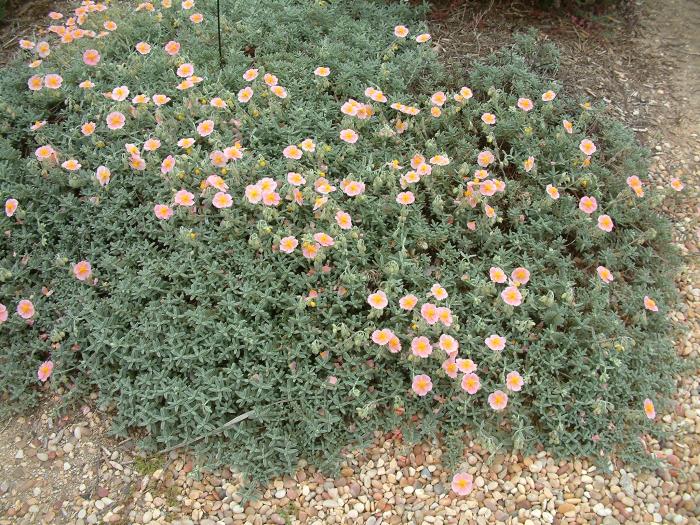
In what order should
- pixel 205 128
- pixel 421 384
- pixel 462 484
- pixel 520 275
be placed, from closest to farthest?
pixel 462 484 → pixel 421 384 → pixel 520 275 → pixel 205 128

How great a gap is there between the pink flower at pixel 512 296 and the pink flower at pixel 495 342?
0.17 metres

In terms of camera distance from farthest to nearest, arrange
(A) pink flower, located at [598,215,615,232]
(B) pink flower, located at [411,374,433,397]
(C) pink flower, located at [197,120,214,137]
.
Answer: (C) pink flower, located at [197,120,214,137], (A) pink flower, located at [598,215,615,232], (B) pink flower, located at [411,374,433,397]

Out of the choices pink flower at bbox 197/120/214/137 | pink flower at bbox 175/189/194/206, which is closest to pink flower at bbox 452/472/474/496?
pink flower at bbox 175/189/194/206

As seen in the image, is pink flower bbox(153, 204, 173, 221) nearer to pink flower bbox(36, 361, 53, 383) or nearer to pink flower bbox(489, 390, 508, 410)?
pink flower bbox(36, 361, 53, 383)

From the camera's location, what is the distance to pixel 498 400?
278 centimetres

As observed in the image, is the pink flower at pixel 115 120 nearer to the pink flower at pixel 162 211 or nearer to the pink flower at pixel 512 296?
the pink flower at pixel 162 211

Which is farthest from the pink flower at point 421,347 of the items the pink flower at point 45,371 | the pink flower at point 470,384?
the pink flower at point 45,371

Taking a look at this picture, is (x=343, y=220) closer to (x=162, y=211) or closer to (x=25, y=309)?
(x=162, y=211)

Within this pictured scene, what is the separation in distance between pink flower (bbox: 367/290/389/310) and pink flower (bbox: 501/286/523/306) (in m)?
0.54

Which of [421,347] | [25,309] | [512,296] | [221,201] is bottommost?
[25,309]

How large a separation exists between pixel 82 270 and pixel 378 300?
4.75 ft

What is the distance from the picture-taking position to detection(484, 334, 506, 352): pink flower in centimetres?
284

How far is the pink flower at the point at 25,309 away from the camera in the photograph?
3117 millimetres

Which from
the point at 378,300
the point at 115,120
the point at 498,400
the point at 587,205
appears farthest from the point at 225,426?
the point at 587,205
